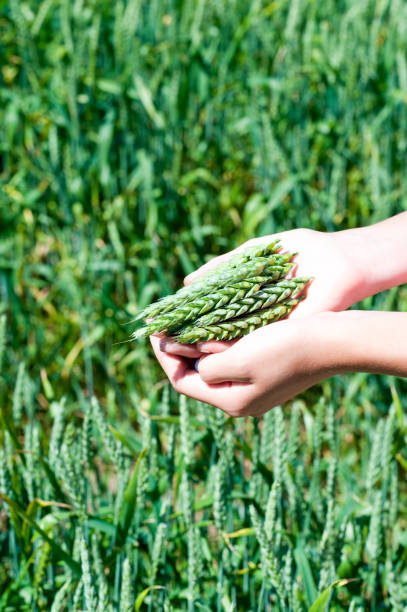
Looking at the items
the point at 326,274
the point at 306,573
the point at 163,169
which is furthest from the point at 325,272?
the point at 163,169

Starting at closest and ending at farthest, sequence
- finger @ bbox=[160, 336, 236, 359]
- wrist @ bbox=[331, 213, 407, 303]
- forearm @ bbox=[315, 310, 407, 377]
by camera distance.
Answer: forearm @ bbox=[315, 310, 407, 377]
finger @ bbox=[160, 336, 236, 359]
wrist @ bbox=[331, 213, 407, 303]

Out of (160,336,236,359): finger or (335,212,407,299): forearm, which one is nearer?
(160,336,236,359): finger

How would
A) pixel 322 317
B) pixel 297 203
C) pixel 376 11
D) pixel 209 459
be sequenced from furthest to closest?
pixel 376 11
pixel 297 203
pixel 209 459
pixel 322 317

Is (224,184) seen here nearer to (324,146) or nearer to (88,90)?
(324,146)

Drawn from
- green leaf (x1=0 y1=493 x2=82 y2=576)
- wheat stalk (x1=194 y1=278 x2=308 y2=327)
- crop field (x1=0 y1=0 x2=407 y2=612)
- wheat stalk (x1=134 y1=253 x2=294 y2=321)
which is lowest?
green leaf (x1=0 y1=493 x2=82 y2=576)

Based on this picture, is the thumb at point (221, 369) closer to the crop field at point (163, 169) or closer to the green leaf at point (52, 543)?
the green leaf at point (52, 543)

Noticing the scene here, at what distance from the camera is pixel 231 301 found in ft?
3.34

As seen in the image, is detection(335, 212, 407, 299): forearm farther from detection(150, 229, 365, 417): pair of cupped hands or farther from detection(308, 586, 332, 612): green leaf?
detection(308, 586, 332, 612): green leaf

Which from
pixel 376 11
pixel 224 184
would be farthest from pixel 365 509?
pixel 376 11

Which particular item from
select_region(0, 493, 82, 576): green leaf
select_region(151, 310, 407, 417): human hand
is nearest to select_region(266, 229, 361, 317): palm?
select_region(151, 310, 407, 417): human hand

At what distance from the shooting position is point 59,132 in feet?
7.34

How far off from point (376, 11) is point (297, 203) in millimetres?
1237

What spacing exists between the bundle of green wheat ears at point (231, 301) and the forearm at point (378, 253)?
0.37 feet

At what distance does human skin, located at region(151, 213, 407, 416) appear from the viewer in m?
0.96
